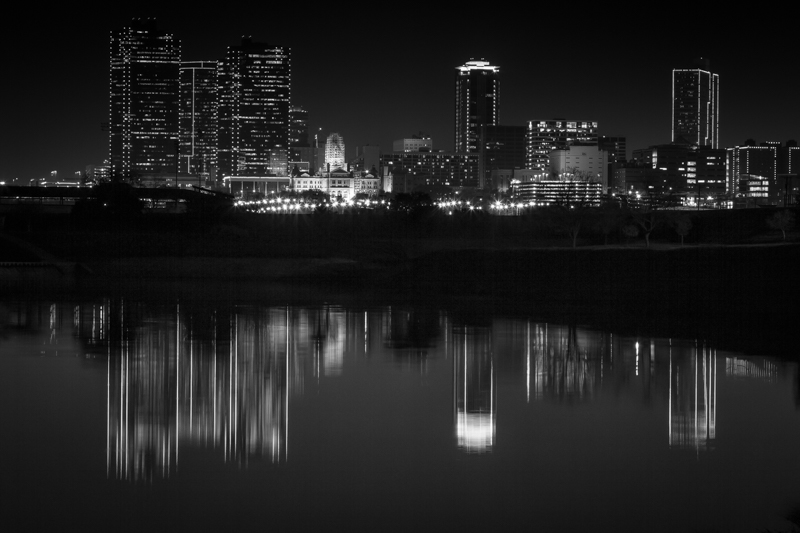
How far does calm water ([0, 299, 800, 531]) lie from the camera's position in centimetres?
1011

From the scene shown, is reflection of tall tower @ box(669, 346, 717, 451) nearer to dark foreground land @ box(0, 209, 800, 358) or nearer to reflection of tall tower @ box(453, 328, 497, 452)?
dark foreground land @ box(0, 209, 800, 358)

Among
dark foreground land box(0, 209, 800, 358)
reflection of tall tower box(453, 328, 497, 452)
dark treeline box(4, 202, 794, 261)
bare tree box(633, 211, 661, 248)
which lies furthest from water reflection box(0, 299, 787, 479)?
bare tree box(633, 211, 661, 248)

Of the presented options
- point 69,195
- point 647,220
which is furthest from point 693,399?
point 69,195

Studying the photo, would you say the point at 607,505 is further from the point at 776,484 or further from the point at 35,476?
the point at 35,476

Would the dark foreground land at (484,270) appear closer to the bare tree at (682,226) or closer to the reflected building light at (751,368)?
the bare tree at (682,226)

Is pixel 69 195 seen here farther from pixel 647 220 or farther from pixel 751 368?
pixel 751 368

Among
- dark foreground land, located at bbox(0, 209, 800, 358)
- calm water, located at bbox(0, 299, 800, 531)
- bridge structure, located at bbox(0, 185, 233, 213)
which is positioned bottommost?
calm water, located at bbox(0, 299, 800, 531)

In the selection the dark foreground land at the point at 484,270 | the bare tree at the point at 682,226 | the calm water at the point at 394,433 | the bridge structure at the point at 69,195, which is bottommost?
the calm water at the point at 394,433

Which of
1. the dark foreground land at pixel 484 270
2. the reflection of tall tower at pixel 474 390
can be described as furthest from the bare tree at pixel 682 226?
the reflection of tall tower at pixel 474 390

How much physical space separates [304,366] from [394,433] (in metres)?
5.60

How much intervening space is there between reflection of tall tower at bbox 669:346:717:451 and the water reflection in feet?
0.10

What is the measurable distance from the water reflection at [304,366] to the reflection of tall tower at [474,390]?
1.1 inches

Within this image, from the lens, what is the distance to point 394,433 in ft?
43.9

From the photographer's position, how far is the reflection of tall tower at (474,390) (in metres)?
13.2
